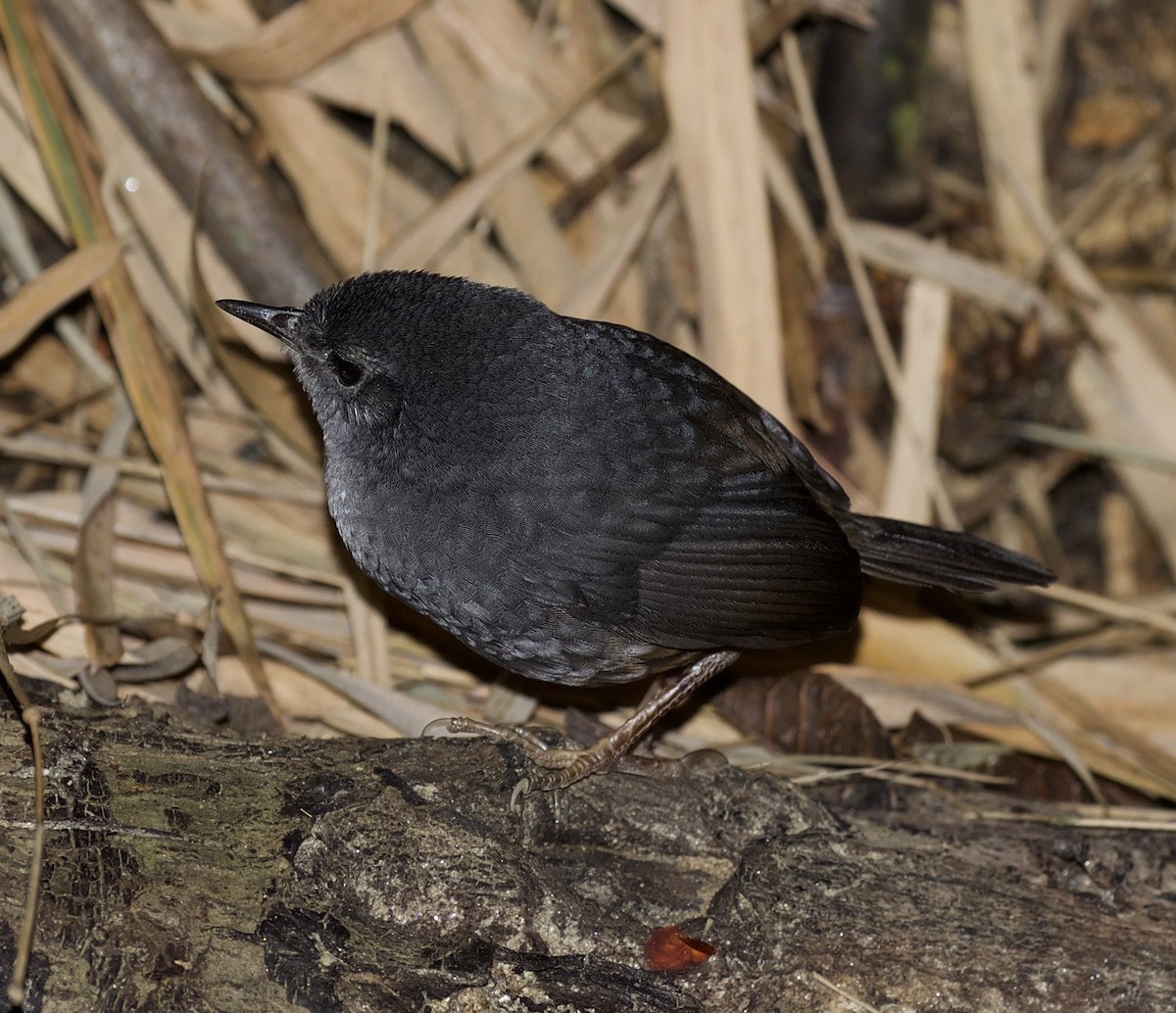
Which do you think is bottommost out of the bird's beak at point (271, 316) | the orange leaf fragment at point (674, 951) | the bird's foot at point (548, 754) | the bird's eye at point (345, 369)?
the orange leaf fragment at point (674, 951)

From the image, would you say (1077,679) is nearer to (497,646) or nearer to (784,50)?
(497,646)

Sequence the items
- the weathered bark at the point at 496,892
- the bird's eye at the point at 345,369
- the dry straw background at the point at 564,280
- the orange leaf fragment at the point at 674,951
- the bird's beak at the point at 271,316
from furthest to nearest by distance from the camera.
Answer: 1. the dry straw background at the point at 564,280
2. the bird's beak at the point at 271,316
3. the bird's eye at the point at 345,369
4. the orange leaf fragment at the point at 674,951
5. the weathered bark at the point at 496,892

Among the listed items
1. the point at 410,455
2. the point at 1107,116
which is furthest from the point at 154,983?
the point at 1107,116

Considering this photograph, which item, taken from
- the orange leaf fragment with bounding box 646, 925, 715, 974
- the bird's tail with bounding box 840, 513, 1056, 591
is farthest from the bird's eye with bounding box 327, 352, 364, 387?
the orange leaf fragment with bounding box 646, 925, 715, 974

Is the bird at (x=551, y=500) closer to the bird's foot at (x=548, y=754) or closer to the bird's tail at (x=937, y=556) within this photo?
the bird's foot at (x=548, y=754)

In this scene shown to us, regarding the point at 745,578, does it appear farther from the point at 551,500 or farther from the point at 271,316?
the point at 271,316

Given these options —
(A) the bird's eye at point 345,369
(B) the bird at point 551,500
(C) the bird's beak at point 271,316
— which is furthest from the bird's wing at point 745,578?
(C) the bird's beak at point 271,316
